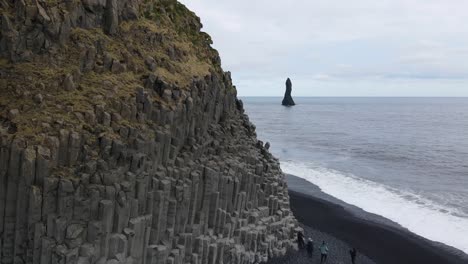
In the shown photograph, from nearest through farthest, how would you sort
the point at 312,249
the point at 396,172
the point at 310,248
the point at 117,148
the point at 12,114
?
the point at 12,114
the point at 117,148
the point at 310,248
the point at 312,249
the point at 396,172

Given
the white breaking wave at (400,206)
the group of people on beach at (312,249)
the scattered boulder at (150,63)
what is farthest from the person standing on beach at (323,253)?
the scattered boulder at (150,63)

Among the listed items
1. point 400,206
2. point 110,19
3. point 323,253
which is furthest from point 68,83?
point 400,206

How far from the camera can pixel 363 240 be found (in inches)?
1075

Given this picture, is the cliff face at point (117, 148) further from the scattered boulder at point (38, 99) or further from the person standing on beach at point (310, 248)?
the person standing on beach at point (310, 248)

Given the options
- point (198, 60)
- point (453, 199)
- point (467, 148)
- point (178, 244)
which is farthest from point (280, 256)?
point (467, 148)

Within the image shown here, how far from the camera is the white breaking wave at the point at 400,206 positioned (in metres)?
30.1

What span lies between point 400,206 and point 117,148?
1036 inches

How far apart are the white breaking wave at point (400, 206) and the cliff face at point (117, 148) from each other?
12.5 metres

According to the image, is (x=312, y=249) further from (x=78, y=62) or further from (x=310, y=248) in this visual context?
(x=78, y=62)

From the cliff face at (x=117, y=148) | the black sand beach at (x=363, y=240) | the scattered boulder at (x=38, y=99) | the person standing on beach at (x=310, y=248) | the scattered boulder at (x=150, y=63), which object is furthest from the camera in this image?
the black sand beach at (x=363, y=240)

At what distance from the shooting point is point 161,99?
18625mm

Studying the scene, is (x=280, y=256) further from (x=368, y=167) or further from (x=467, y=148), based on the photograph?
(x=467, y=148)

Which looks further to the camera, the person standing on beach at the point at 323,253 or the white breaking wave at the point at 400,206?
the white breaking wave at the point at 400,206

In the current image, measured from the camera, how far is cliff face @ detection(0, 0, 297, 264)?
47.5 ft
